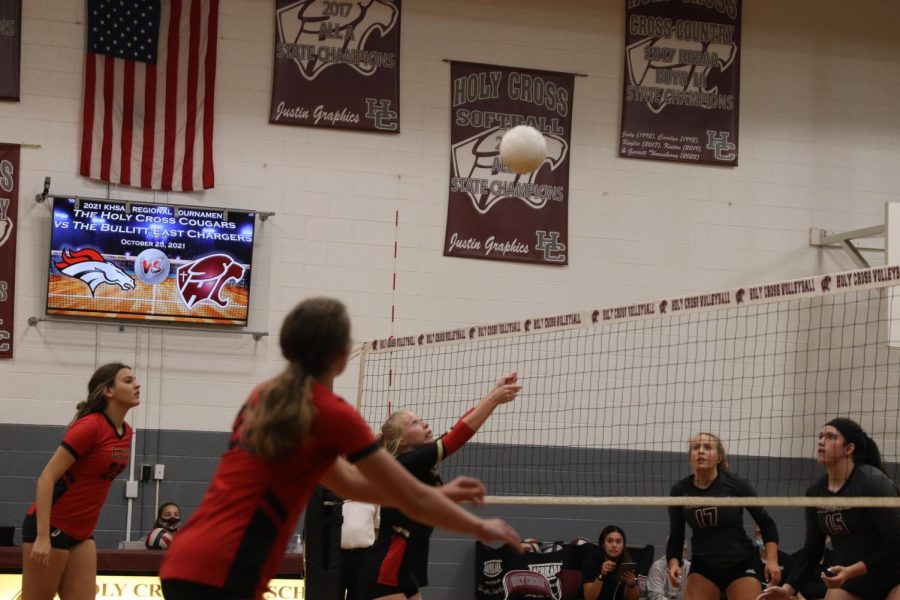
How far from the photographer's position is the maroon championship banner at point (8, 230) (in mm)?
12570

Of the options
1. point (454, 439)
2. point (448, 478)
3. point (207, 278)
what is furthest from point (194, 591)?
point (207, 278)

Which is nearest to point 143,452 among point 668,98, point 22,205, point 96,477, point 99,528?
point 99,528

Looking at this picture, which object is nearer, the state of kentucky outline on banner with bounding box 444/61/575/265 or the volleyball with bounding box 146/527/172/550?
the volleyball with bounding box 146/527/172/550

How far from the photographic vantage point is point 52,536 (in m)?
6.57

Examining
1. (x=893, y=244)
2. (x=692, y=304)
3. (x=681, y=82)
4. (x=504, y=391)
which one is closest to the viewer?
(x=504, y=391)

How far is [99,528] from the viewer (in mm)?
12492

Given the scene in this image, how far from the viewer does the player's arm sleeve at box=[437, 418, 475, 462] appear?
20.3 feet

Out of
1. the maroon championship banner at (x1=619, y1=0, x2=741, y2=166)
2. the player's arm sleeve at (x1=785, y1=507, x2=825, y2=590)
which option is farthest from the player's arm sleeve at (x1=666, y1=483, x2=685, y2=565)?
the maroon championship banner at (x1=619, y1=0, x2=741, y2=166)

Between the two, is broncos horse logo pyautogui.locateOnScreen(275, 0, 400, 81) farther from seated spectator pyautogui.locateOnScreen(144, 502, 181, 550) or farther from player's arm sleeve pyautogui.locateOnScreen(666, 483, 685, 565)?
player's arm sleeve pyautogui.locateOnScreen(666, 483, 685, 565)

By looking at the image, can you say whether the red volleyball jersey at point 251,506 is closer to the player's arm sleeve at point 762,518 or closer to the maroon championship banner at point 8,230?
the player's arm sleeve at point 762,518

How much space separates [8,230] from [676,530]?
870cm

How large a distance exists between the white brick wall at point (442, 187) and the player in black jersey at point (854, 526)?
7074mm

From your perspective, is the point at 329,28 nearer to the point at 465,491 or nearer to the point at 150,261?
the point at 150,261

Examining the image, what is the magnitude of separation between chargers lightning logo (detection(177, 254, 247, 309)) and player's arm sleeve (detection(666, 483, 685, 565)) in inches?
263
